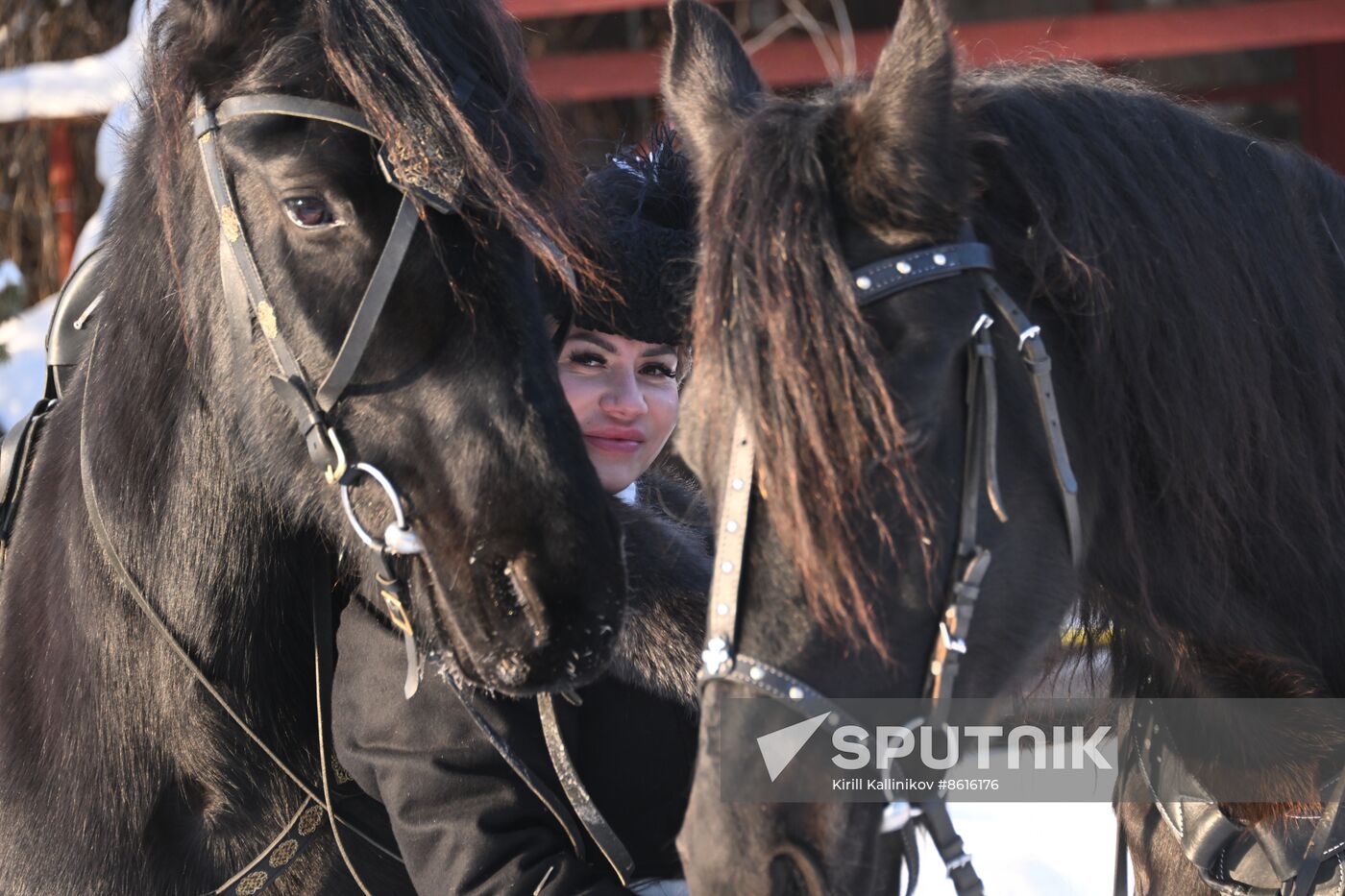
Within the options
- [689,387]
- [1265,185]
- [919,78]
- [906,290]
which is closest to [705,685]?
[689,387]

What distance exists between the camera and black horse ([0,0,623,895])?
176 centimetres

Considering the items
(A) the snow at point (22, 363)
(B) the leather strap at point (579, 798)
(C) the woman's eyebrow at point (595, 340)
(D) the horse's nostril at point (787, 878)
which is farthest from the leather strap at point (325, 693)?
(A) the snow at point (22, 363)

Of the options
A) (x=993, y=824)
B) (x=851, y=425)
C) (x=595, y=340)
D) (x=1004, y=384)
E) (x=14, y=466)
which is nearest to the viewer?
(x=851, y=425)

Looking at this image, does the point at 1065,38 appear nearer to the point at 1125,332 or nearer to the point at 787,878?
the point at 1125,332

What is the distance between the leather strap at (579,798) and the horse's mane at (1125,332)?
2.01 ft

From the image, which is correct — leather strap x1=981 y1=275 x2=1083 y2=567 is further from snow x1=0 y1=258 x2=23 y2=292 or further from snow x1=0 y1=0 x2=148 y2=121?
snow x1=0 y1=0 x2=148 y2=121

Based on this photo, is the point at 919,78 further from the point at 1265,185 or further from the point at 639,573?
the point at 639,573

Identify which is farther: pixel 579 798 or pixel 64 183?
pixel 64 183

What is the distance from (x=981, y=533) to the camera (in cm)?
158

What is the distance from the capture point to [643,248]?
218 centimetres

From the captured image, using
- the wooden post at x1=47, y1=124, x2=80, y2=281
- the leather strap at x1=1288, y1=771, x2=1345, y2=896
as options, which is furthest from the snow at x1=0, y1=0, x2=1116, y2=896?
the wooden post at x1=47, y1=124, x2=80, y2=281

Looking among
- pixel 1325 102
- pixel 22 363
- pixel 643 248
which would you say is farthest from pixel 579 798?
pixel 1325 102

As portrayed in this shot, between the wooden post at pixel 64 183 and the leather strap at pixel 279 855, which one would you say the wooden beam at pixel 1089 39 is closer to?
the wooden post at pixel 64 183

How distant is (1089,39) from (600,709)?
5642 millimetres
